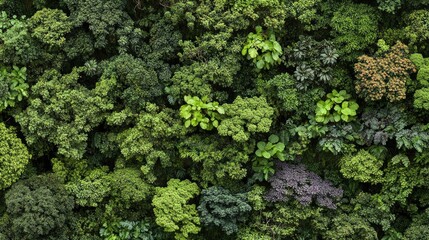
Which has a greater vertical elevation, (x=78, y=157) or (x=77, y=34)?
(x=77, y=34)

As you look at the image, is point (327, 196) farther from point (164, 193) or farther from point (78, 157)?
point (78, 157)

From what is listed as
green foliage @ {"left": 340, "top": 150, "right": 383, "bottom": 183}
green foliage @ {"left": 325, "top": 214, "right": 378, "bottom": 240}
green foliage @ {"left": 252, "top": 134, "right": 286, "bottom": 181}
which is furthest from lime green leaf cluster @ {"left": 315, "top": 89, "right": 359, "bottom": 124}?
green foliage @ {"left": 325, "top": 214, "right": 378, "bottom": 240}

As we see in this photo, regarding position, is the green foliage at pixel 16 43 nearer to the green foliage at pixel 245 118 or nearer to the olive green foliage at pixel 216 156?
the olive green foliage at pixel 216 156

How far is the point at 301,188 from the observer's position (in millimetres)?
7543

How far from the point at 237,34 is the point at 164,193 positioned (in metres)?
2.64

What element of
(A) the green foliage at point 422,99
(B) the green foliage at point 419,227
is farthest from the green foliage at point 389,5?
(B) the green foliage at point 419,227

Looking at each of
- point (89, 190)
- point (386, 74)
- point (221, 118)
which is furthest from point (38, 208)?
point (386, 74)

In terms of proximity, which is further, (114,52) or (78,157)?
(114,52)

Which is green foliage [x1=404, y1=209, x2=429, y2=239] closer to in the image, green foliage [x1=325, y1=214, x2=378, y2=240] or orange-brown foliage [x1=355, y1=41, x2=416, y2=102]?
green foliage [x1=325, y1=214, x2=378, y2=240]

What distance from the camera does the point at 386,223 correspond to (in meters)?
7.49

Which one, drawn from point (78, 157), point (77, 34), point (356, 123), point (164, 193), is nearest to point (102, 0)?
point (77, 34)

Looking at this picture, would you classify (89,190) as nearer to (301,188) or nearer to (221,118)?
(221,118)

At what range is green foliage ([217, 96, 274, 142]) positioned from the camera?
7.31 metres

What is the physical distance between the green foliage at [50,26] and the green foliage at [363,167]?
15.2ft
